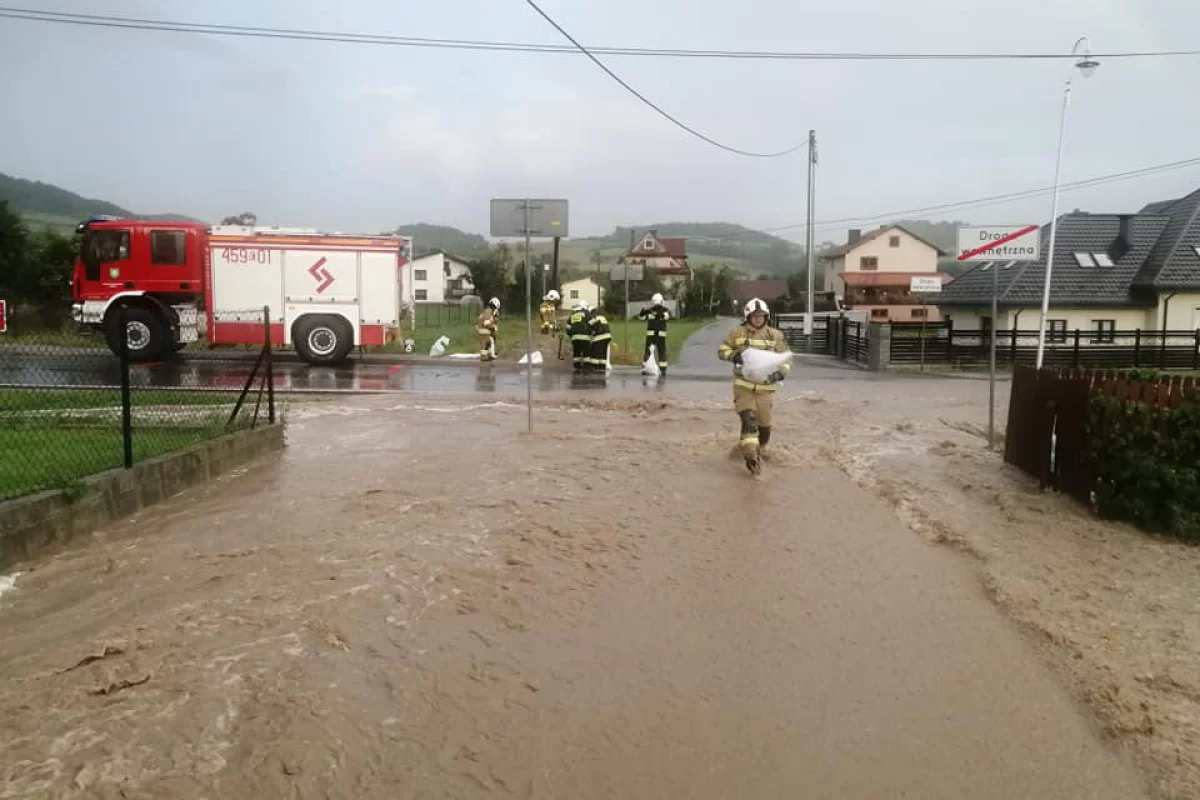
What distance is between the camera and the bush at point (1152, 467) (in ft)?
26.2

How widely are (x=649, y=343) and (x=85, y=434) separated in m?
14.1

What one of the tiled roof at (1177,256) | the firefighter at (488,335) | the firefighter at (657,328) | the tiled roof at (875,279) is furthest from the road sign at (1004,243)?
the tiled roof at (875,279)

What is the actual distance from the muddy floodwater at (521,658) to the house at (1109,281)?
27.3 meters

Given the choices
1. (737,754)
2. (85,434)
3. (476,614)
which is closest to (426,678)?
(476,614)

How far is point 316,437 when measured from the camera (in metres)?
12.6

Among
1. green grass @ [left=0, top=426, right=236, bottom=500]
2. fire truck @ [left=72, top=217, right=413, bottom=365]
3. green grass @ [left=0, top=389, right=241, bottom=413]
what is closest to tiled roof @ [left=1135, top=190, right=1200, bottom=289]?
fire truck @ [left=72, top=217, right=413, bottom=365]

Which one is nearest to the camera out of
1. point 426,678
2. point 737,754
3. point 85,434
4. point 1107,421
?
point 737,754

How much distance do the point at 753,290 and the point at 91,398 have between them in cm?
10304

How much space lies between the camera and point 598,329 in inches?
869

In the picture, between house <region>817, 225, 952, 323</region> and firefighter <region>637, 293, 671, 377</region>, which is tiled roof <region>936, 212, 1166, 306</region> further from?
house <region>817, 225, 952, 323</region>

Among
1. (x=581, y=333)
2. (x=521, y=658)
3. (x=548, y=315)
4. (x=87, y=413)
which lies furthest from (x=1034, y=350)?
(x=521, y=658)

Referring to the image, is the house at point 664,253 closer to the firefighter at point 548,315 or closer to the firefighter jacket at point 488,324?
the firefighter at point 548,315

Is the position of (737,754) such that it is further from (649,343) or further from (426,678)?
(649,343)

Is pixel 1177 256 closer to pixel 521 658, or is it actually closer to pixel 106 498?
pixel 106 498
